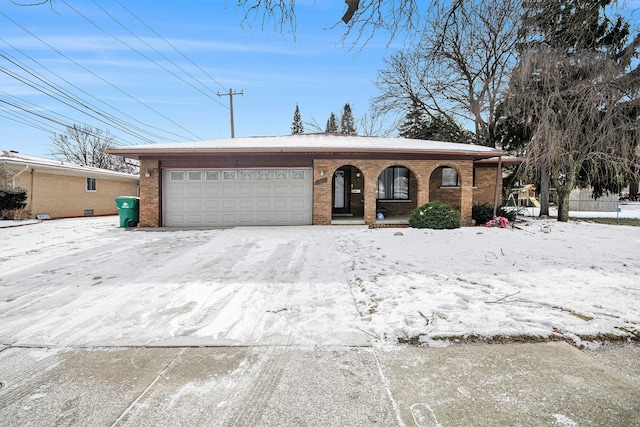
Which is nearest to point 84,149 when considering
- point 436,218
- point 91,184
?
point 91,184

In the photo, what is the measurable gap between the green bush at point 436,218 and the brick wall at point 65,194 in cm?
1673

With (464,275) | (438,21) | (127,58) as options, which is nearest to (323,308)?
(464,275)

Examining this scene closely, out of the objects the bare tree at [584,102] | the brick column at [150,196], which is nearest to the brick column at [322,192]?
the brick column at [150,196]

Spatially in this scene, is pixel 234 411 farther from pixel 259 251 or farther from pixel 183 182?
pixel 183 182

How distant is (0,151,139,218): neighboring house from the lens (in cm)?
1388

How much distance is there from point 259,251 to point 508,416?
220 inches

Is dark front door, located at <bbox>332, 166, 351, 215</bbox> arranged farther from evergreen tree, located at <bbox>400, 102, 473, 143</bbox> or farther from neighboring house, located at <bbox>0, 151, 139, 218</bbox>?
neighboring house, located at <bbox>0, 151, 139, 218</bbox>

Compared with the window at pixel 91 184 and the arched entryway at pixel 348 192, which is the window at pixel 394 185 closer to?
the arched entryway at pixel 348 192

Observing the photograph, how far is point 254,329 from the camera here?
299 centimetres

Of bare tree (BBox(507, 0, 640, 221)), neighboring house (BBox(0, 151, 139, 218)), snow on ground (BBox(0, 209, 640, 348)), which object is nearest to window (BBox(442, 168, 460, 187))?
bare tree (BBox(507, 0, 640, 221))

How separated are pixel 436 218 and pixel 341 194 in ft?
17.0

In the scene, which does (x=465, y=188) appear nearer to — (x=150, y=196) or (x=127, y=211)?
(x=150, y=196)

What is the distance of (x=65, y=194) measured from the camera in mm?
15727

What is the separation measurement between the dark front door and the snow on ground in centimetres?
678
